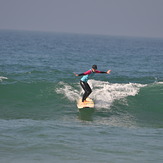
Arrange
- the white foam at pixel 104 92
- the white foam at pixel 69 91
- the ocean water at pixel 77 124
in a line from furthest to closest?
the white foam at pixel 69 91 < the white foam at pixel 104 92 < the ocean water at pixel 77 124

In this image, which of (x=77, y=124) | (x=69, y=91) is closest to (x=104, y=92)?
(x=69, y=91)

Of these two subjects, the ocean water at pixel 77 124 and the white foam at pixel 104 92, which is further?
the white foam at pixel 104 92

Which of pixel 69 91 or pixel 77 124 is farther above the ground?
pixel 69 91

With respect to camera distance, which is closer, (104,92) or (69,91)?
(104,92)

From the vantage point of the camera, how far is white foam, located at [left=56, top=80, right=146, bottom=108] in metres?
17.4

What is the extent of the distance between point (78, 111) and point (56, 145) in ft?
17.3

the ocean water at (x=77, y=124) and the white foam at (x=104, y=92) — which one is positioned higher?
the white foam at (x=104, y=92)

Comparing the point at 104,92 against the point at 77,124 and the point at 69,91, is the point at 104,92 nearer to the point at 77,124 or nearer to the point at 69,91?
the point at 69,91

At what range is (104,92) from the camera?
19.0 meters

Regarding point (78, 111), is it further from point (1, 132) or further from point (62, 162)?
point (62, 162)

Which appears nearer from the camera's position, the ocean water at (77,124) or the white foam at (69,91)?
the ocean water at (77,124)

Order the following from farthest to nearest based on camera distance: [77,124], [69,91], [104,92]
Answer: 1. [69,91]
2. [104,92]
3. [77,124]

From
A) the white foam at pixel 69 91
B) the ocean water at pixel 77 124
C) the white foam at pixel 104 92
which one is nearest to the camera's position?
the ocean water at pixel 77 124

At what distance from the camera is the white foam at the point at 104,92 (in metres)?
17.4
